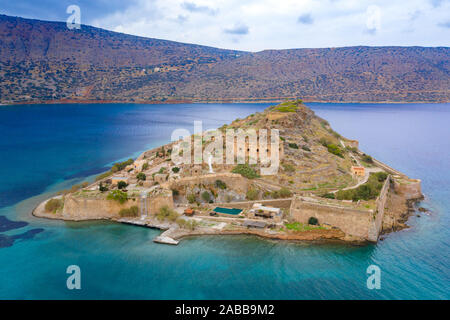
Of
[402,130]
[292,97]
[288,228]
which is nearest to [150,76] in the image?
[292,97]

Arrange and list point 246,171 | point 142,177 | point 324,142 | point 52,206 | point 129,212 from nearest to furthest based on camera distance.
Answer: point 129,212 → point 52,206 → point 246,171 → point 142,177 → point 324,142

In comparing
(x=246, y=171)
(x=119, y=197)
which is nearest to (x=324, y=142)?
(x=246, y=171)

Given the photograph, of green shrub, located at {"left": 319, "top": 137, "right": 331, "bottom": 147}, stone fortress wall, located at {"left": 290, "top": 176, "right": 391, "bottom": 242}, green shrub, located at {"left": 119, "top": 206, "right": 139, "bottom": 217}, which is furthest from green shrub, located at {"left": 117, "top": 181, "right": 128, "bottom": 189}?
green shrub, located at {"left": 319, "top": 137, "right": 331, "bottom": 147}

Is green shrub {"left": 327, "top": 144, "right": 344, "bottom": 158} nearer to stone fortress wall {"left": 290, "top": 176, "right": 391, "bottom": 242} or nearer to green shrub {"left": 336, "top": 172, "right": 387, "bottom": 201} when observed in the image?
green shrub {"left": 336, "top": 172, "right": 387, "bottom": 201}

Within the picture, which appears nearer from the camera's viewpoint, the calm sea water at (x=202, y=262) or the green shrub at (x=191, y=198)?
the calm sea water at (x=202, y=262)

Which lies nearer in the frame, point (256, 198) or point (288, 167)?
point (256, 198)

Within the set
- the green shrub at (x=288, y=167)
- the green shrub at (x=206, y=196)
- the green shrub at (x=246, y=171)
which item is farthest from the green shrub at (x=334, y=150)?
the green shrub at (x=206, y=196)

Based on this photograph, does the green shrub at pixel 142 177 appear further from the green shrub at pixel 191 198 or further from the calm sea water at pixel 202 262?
the calm sea water at pixel 202 262

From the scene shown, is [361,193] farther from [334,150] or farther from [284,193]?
[334,150]

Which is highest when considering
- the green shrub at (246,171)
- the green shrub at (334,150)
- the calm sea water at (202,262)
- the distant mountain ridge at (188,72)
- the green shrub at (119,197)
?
the distant mountain ridge at (188,72)
